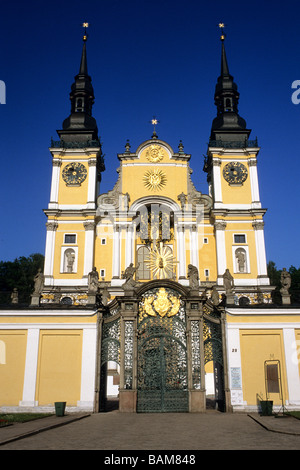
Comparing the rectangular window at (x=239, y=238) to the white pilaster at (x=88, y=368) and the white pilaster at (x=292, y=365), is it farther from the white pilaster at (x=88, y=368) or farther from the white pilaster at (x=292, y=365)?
the white pilaster at (x=88, y=368)

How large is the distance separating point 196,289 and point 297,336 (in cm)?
470

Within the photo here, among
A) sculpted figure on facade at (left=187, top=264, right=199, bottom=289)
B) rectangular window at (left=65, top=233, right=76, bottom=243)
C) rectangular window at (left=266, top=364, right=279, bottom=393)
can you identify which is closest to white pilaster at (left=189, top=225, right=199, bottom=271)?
A: rectangular window at (left=65, top=233, right=76, bottom=243)

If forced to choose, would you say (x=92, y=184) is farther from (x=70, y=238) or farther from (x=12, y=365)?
(x=12, y=365)

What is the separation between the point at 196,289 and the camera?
18.6 m

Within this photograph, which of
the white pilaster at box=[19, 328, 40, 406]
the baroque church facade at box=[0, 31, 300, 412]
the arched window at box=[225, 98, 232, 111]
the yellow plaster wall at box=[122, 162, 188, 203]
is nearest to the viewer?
the white pilaster at box=[19, 328, 40, 406]

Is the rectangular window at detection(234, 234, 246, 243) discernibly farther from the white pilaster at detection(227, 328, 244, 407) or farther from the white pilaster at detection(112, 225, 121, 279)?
the white pilaster at detection(227, 328, 244, 407)

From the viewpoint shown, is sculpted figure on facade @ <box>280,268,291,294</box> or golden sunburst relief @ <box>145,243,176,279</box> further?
golden sunburst relief @ <box>145,243,176,279</box>

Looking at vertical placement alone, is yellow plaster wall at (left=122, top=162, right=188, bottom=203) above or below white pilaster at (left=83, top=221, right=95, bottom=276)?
above

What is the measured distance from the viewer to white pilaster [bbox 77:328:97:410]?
57.5 ft

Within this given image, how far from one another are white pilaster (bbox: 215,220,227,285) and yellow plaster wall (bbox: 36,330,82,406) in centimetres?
1887

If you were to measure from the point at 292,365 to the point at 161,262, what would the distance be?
63.6 feet

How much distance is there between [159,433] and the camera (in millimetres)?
11820

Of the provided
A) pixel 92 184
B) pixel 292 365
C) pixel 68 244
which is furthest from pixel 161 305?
pixel 92 184

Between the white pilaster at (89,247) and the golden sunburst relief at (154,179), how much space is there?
592 cm
